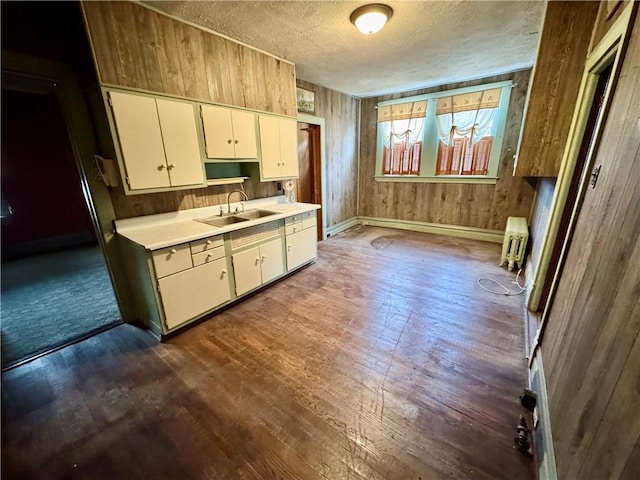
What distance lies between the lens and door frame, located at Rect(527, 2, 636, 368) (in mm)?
1321

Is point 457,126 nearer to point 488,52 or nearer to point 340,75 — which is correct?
point 488,52

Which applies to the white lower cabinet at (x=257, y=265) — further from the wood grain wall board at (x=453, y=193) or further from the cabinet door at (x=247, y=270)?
the wood grain wall board at (x=453, y=193)

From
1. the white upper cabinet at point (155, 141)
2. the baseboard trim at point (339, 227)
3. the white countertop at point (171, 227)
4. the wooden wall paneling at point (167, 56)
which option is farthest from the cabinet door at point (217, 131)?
the baseboard trim at point (339, 227)

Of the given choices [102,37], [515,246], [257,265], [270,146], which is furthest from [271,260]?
[515,246]

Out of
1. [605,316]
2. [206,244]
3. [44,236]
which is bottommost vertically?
[44,236]

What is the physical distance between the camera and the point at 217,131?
251 centimetres

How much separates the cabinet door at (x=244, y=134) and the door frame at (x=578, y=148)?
2705 mm

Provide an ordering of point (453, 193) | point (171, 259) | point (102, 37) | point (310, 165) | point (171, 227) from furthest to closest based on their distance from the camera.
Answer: point (453, 193), point (310, 165), point (171, 227), point (171, 259), point (102, 37)

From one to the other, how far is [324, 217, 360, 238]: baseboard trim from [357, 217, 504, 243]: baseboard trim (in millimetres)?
200

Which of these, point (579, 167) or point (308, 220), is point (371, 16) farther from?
point (308, 220)

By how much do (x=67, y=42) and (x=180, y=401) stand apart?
2746 mm

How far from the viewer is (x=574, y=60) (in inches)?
77.8

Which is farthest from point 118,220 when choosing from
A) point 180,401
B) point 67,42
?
point 180,401

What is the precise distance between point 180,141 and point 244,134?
68 centimetres
